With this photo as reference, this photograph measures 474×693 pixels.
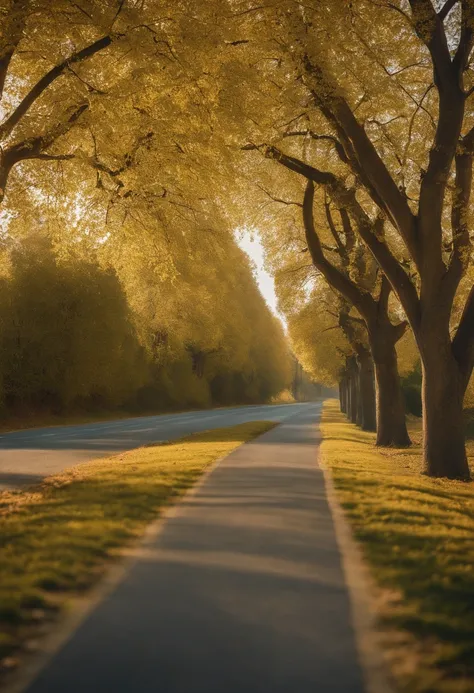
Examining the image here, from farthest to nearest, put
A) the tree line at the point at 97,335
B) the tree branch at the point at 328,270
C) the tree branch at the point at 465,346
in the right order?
the tree line at the point at 97,335
the tree branch at the point at 328,270
the tree branch at the point at 465,346

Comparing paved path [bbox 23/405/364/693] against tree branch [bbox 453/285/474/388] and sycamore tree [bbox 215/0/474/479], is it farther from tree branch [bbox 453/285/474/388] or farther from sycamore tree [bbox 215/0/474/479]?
tree branch [bbox 453/285/474/388]

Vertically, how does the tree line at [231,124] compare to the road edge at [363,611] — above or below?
above

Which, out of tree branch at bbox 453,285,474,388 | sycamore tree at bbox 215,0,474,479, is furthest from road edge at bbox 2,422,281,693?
tree branch at bbox 453,285,474,388

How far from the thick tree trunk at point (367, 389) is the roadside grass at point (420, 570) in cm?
1859

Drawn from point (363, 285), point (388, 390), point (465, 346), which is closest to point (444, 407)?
point (465, 346)

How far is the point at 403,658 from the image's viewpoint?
373 cm

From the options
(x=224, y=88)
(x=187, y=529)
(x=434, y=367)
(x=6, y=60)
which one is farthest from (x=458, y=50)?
(x=187, y=529)

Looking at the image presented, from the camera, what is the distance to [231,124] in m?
13.0

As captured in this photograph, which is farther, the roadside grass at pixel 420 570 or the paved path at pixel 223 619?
the roadside grass at pixel 420 570

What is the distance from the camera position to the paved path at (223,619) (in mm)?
3426

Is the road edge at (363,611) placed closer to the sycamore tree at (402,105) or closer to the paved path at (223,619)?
the paved path at (223,619)

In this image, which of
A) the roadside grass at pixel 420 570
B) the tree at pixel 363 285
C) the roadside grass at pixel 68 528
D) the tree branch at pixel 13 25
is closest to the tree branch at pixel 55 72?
the tree branch at pixel 13 25

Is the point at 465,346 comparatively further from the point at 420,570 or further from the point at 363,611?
the point at 363,611

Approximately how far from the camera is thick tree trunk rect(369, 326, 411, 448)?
20.5 meters
